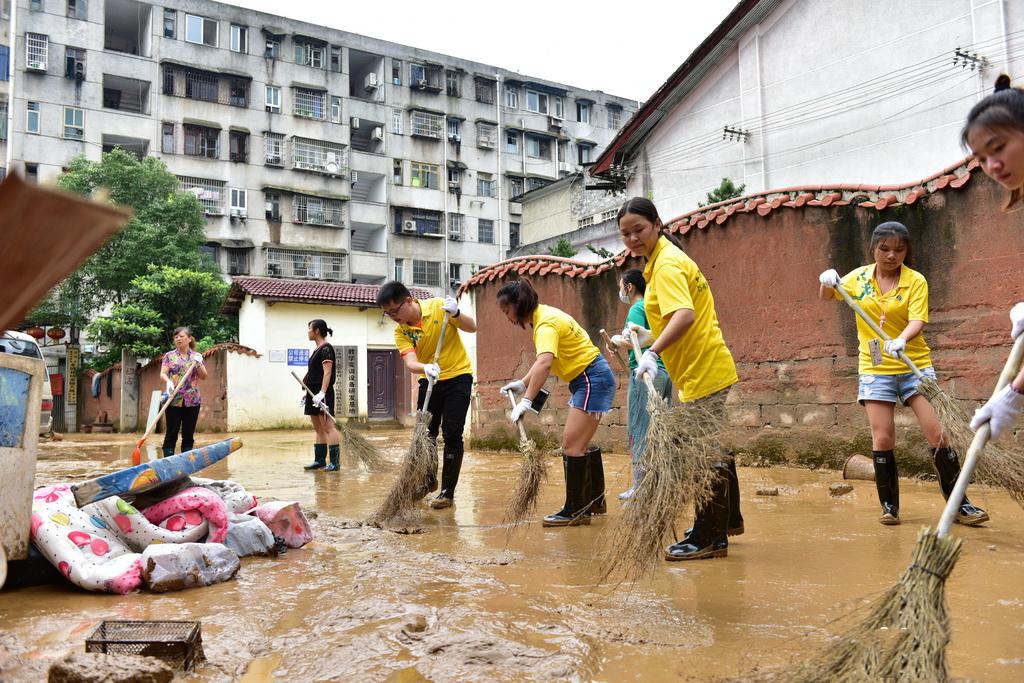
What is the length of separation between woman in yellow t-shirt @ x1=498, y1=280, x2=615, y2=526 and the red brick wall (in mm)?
2600

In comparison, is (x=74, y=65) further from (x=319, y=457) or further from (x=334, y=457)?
(x=334, y=457)

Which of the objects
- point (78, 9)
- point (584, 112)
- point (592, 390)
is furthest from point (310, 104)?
point (592, 390)

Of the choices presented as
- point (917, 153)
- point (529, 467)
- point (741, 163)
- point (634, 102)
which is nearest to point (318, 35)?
point (634, 102)

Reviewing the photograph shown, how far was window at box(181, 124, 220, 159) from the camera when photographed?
29484mm

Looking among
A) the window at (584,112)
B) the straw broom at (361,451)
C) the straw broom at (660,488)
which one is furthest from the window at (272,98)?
the straw broom at (660,488)

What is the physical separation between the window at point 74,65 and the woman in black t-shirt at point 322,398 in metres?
26.2

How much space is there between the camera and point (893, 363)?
13.4 ft

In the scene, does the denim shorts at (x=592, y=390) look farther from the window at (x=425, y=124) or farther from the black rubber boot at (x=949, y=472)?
the window at (x=425, y=124)

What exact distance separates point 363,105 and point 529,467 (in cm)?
3190

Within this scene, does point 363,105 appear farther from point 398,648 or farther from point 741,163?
point 398,648

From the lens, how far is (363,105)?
33.3 metres

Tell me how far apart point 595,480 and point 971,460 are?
9.40 ft

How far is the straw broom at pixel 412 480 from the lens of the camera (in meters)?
4.56

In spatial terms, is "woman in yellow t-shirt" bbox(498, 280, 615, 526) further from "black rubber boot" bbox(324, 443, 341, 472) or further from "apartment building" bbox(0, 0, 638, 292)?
"apartment building" bbox(0, 0, 638, 292)
